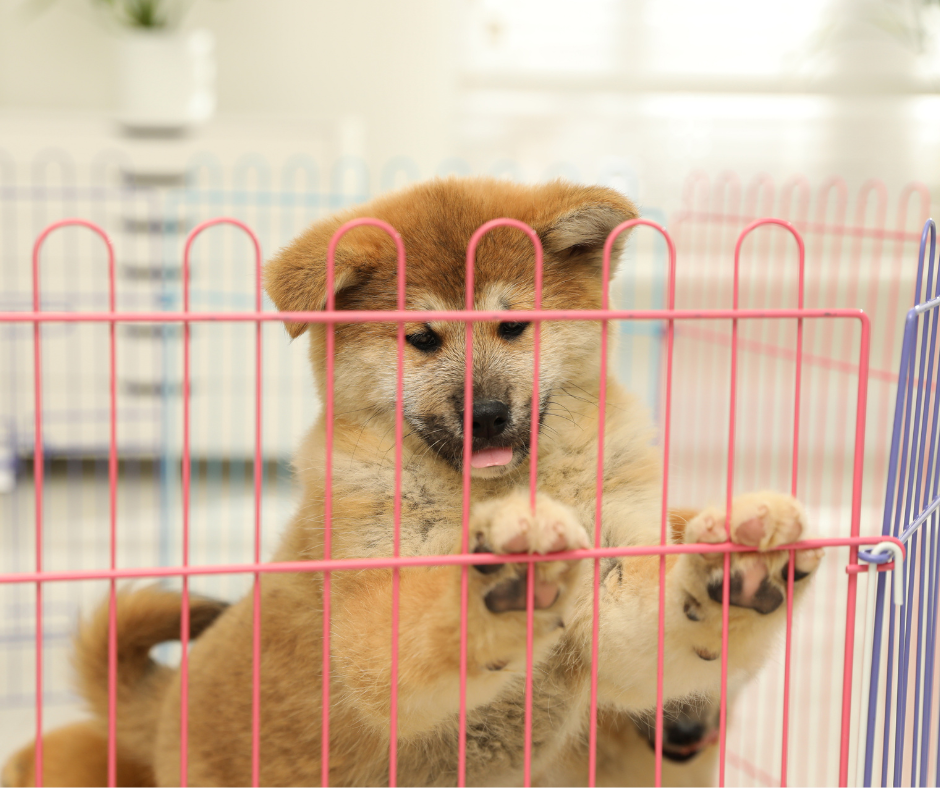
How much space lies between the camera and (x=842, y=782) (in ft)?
3.63

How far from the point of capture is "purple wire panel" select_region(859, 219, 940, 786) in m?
1.10

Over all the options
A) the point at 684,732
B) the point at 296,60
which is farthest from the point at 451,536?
the point at 296,60

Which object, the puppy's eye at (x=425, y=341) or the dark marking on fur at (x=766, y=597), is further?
the puppy's eye at (x=425, y=341)

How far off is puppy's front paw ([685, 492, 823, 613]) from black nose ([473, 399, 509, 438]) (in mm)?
273

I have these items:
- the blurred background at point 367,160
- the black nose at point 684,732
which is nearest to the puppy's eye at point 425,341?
the black nose at point 684,732

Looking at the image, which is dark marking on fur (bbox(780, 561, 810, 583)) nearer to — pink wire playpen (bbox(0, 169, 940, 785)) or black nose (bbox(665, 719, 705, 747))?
pink wire playpen (bbox(0, 169, 940, 785))

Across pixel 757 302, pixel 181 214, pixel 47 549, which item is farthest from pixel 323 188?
pixel 757 302

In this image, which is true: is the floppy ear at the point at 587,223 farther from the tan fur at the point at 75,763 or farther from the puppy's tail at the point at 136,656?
the tan fur at the point at 75,763

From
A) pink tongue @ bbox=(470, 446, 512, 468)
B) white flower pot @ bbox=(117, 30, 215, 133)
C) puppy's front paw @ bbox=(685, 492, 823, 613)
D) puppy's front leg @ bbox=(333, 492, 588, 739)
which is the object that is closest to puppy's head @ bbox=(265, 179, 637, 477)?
pink tongue @ bbox=(470, 446, 512, 468)

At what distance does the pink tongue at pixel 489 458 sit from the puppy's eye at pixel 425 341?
0.52 feet

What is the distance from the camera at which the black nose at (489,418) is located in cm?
122

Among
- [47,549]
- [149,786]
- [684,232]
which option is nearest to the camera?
[149,786]

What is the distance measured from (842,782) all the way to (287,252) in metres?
0.94

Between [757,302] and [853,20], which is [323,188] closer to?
[757,302]
